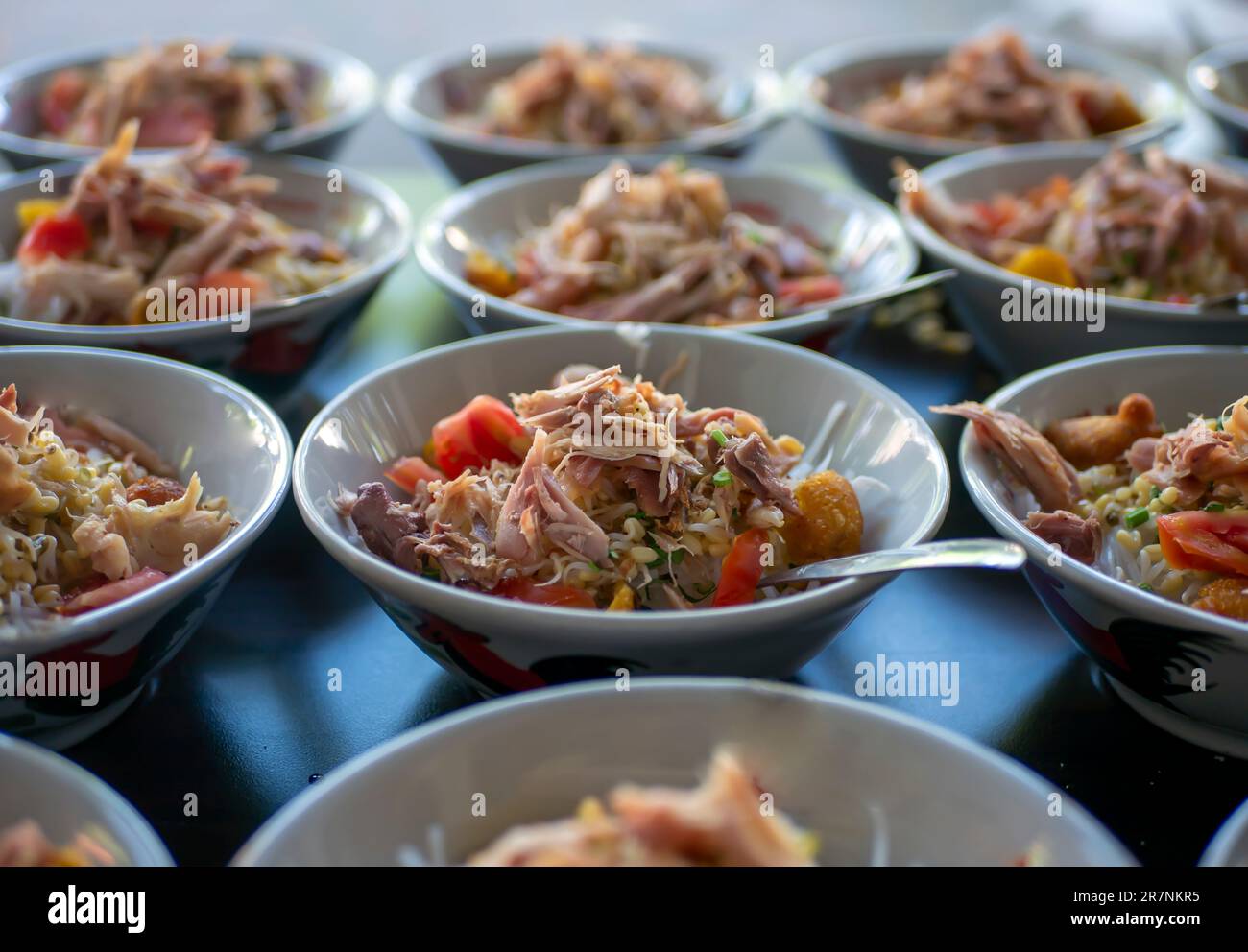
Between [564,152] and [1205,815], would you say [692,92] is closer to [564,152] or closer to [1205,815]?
[564,152]

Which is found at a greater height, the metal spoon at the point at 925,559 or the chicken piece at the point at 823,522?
the metal spoon at the point at 925,559

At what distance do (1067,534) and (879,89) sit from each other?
2.81 m

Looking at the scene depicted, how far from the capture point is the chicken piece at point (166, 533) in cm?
172

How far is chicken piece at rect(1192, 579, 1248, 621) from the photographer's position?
5.30ft

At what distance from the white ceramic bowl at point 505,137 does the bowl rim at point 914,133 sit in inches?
5.6

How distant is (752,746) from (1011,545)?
0.45 meters

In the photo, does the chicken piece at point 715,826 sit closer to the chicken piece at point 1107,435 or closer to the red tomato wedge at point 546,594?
the red tomato wedge at point 546,594

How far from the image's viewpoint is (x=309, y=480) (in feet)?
5.74

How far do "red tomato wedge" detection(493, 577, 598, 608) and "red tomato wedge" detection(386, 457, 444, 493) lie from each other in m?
0.35

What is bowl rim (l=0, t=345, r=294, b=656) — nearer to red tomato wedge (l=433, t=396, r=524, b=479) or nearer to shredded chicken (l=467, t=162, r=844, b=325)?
red tomato wedge (l=433, t=396, r=524, b=479)

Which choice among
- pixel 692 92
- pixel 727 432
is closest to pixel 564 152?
pixel 692 92

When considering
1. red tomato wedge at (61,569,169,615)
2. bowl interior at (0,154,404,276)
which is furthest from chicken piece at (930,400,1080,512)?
bowl interior at (0,154,404,276)

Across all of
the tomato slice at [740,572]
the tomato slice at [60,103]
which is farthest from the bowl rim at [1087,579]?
the tomato slice at [60,103]

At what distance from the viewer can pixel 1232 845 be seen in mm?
1154
